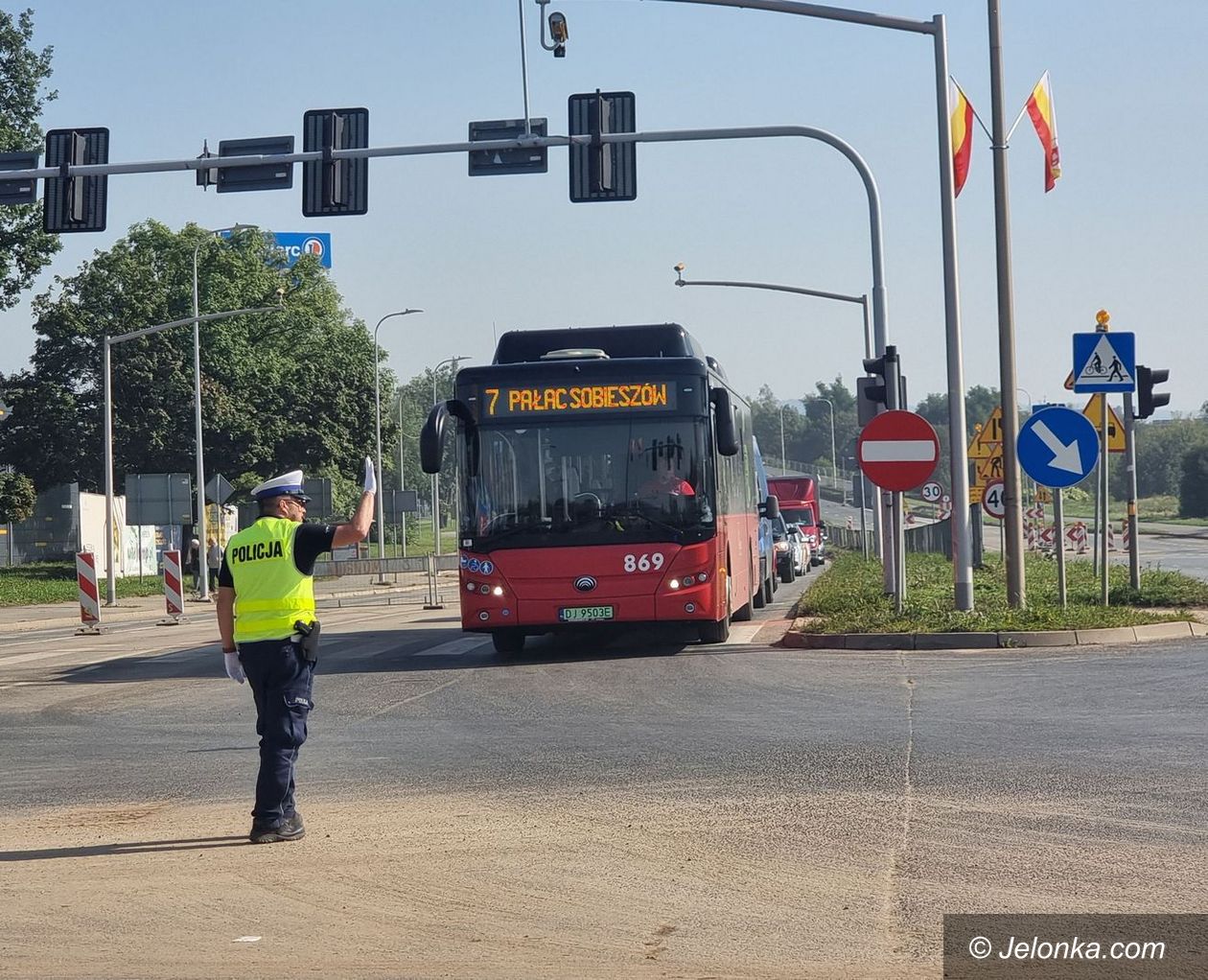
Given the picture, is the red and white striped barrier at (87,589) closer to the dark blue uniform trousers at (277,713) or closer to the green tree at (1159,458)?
the dark blue uniform trousers at (277,713)

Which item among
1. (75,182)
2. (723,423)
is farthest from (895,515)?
(75,182)

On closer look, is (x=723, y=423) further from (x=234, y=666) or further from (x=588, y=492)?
(x=234, y=666)

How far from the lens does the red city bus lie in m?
17.6

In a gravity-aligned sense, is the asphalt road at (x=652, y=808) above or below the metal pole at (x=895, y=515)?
below

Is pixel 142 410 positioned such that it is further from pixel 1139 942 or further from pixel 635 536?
pixel 1139 942

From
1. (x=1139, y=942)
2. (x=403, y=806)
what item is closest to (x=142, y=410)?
(x=403, y=806)

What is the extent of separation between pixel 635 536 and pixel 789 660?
215 cm

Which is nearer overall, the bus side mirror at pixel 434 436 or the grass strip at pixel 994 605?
the bus side mirror at pixel 434 436

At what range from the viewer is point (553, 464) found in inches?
702

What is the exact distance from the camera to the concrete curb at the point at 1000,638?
1719 centimetres

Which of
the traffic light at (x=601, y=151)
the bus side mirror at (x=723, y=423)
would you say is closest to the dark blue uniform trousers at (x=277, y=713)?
the bus side mirror at (x=723, y=423)

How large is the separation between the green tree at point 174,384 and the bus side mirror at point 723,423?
49593 millimetres

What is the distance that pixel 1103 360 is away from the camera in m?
19.1

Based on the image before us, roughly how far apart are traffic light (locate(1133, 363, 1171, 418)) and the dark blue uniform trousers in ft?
48.8
